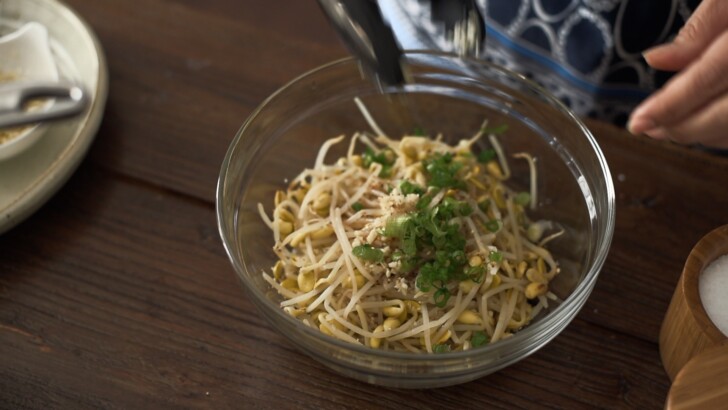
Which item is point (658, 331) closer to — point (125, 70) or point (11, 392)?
point (11, 392)

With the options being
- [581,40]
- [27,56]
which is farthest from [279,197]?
[581,40]

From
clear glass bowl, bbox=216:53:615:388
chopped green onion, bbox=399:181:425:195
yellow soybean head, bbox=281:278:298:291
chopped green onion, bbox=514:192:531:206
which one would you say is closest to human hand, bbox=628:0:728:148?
clear glass bowl, bbox=216:53:615:388

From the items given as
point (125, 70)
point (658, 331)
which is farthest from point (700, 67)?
point (125, 70)

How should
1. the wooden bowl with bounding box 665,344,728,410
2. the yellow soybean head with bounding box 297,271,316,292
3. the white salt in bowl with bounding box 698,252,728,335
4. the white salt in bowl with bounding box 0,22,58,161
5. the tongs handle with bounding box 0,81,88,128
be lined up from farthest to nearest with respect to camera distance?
the white salt in bowl with bounding box 0,22,58,161 → the tongs handle with bounding box 0,81,88,128 → the yellow soybean head with bounding box 297,271,316,292 → the white salt in bowl with bounding box 698,252,728,335 → the wooden bowl with bounding box 665,344,728,410

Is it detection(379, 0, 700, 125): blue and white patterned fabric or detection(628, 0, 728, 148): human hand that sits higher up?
detection(628, 0, 728, 148): human hand

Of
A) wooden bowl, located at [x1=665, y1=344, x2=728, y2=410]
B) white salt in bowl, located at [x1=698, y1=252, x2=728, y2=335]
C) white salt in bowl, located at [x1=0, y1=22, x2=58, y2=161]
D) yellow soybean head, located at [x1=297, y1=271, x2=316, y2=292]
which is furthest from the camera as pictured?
white salt in bowl, located at [x1=0, y1=22, x2=58, y2=161]

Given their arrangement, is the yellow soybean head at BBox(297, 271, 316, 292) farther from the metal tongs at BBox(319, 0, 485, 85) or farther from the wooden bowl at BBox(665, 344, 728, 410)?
the wooden bowl at BBox(665, 344, 728, 410)
